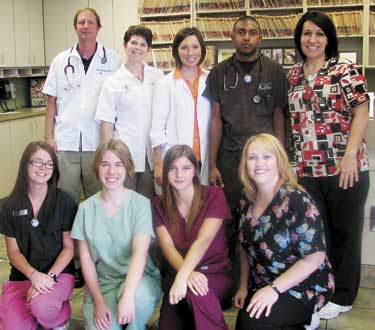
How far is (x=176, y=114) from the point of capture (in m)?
2.82

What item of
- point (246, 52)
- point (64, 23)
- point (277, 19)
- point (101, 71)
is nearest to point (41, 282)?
point (101, 71)

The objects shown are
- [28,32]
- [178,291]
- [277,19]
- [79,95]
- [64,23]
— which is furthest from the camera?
[64,23]

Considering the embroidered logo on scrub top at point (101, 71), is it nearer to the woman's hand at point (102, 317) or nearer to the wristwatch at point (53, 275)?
the wristwatch at point (53, 275)

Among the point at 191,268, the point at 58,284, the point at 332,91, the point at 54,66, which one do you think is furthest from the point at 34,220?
the point at 332,91

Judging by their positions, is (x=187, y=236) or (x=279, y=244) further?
(x=187, y=236)

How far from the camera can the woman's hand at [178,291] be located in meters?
2.12

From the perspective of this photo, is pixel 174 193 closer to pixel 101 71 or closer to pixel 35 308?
pixel 35 308

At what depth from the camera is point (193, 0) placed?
18.7 feet

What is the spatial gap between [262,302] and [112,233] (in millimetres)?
752

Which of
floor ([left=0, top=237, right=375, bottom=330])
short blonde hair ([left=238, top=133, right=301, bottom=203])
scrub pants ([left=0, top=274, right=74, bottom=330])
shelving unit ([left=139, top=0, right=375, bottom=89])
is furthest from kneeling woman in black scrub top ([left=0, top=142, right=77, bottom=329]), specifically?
shelving unit ([left=139, top=0, right=375, bottom=89])

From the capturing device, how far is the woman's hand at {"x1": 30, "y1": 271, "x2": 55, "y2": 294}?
2283 mm

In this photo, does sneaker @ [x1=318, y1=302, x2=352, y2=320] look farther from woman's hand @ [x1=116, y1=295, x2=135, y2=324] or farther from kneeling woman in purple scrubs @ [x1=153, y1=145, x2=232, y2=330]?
woman's hand @ [x1=116, y1=295, x2=135, y2=324]

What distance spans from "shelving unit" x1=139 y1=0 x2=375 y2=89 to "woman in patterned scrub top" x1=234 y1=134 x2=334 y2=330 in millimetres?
3605

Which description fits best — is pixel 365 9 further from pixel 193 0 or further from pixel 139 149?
pixel 139 149
